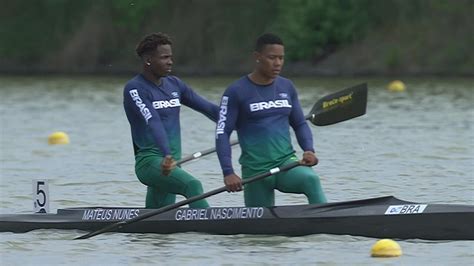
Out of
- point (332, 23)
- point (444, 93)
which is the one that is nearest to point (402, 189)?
point (444, 93)

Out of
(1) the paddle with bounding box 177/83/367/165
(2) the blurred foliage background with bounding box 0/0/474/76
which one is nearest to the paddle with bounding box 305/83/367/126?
(1) the paddle with bounding box 177/83/367/165

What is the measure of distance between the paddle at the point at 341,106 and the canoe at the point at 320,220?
190cm

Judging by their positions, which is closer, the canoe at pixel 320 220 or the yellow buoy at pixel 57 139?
the canoe at pixel 320 220

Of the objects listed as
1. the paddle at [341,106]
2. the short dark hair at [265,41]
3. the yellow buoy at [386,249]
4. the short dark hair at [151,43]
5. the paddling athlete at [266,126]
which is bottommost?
the yellow buoy at [386,249]

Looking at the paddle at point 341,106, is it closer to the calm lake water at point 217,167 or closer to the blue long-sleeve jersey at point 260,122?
the calm lake water at point 217,167

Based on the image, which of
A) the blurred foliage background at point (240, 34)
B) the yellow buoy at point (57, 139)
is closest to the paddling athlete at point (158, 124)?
the yellow buoy at point (57, 139)

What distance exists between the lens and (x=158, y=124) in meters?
12.5

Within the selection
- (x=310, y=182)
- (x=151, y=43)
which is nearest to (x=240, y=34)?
(x=151, y=43)

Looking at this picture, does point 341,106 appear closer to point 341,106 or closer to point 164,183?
point 341,106

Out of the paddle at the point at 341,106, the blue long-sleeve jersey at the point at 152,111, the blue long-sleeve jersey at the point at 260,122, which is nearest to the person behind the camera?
the blue long-sleeve jersey at the point at 260,122

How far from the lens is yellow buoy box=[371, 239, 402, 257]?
11.4 meters

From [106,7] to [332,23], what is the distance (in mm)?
→ 9918

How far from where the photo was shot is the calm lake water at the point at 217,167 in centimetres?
1183

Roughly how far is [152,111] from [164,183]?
2.10 feet
